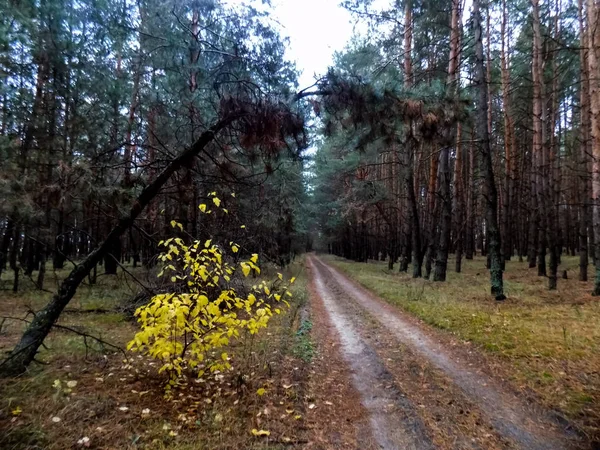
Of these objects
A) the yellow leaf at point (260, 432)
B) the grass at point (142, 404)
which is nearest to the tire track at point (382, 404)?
the grass at point (142, 404)

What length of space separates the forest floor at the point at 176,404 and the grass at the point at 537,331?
251cm

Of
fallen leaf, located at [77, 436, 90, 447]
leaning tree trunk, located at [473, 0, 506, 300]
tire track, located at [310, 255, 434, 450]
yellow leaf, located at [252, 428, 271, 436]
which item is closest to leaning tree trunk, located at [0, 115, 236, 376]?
fallen leaf, located at [77, 436, 90, 447]

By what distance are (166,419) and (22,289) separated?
501 inches

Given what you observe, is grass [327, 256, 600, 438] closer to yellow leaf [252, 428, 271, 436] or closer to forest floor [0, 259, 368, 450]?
forest floor [0, 259, 368, 450]

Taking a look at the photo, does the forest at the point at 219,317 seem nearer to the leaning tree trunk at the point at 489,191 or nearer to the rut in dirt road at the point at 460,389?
the rut in dirt road at the point at 460,389

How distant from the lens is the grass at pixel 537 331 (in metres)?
4.43

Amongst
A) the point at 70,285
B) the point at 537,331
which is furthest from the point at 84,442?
the point at 537,331

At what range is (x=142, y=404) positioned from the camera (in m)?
4.10

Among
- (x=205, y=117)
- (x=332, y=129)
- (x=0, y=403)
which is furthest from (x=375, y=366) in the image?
(x=205, y=117)

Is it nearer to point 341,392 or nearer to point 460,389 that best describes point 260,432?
point 341,392

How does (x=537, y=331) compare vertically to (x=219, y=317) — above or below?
below

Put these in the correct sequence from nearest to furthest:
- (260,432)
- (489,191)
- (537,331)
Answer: (260,432)
(537,331)
(489,191)

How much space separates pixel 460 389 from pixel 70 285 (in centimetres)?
531

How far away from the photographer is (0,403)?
12.1 feet
